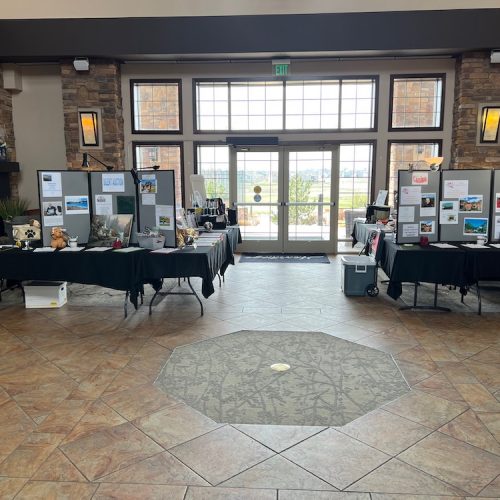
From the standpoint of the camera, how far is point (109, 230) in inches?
210

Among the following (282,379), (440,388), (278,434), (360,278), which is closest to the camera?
(278,434)

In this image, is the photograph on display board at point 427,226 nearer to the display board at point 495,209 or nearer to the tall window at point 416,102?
the display board at point 495,209

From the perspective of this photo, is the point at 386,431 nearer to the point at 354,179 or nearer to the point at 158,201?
the point at 158,201

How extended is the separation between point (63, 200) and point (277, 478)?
410 cm

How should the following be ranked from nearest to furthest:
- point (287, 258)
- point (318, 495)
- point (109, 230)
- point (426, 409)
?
point (318, 495) < point (426, 409) < point (109, 230) < point (287, 258)

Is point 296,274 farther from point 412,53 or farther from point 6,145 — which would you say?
point 6,145

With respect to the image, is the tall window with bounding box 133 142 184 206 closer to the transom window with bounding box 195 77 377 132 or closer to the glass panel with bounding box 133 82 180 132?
the glass panel with bounding box 133 82 180 132

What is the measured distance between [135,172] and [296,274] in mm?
3093

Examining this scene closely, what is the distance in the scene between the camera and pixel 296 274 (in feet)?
23.8

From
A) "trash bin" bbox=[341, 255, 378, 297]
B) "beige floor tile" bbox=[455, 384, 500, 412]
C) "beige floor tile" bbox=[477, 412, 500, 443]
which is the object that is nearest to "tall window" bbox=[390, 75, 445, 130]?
"trash bin" bbox=[341, 255, 378, 297]

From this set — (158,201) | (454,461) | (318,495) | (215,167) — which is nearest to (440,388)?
(454,461)

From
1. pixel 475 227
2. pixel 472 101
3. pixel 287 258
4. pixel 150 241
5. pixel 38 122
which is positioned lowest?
pixel 287 258

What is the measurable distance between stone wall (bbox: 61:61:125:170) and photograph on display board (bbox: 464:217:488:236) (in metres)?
5.90

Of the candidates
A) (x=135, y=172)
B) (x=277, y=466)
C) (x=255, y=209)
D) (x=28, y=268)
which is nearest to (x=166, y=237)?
(x=135, y=172)
